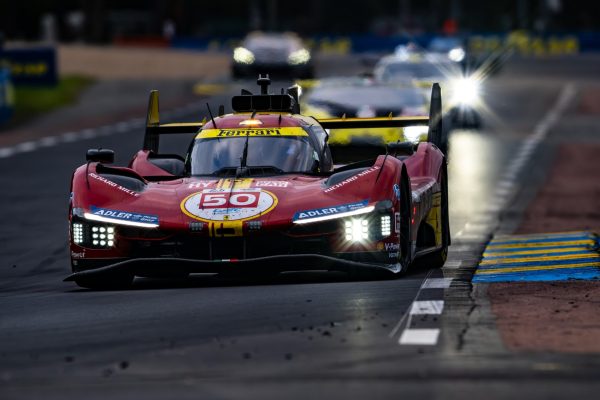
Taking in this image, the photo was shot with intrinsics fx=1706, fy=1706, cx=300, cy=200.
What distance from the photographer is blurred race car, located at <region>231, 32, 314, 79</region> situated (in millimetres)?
58219

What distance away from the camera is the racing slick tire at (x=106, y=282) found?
1250 cm

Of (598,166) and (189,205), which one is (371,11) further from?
(189,205)

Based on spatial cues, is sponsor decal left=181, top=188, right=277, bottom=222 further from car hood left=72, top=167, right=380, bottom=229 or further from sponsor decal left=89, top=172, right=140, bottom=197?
sponsor decal left=89, top=172, right=140, bottom=197

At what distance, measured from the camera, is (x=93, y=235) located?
40.6ft

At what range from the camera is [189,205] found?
1223 cm

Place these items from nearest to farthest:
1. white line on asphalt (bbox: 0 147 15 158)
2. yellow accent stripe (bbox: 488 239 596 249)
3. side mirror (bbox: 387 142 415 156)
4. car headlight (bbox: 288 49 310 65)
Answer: side mirror (bbox: 387 142 415 156) → yellow accent stripe (bbox: 488 239 596 249) → white line on asphalt (bbox: 0 147 15 158) → car headlight (bbox: 288 49 310 65)

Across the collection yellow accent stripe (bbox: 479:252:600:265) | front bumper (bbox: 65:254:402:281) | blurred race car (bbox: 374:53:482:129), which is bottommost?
blurred race car (bbox: 374:53:482:129)

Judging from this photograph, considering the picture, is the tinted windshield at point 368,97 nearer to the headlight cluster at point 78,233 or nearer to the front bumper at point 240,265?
the headlight cluster at point 78,233

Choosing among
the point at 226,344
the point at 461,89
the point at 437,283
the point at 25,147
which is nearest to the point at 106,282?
the point at 437,283

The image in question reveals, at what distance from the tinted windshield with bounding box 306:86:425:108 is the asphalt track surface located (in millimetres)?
10869

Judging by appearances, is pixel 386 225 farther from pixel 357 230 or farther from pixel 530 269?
pixel 530 269

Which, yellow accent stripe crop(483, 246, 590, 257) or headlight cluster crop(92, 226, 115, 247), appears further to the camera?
yellow accent stripe crop(483, 246, 590, 257)

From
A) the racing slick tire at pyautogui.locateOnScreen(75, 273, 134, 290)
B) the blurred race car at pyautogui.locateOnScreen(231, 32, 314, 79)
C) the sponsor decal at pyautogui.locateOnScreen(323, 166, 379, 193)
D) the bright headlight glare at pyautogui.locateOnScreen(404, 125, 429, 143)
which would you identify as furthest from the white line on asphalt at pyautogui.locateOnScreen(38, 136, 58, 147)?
the sponsor decal at pyautogui.locateOnScreen(323, 166, 379, 193)

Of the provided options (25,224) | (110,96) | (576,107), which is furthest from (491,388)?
(110,96)
